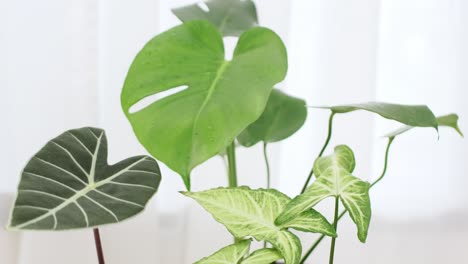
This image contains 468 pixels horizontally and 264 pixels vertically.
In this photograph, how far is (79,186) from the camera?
2.03ft

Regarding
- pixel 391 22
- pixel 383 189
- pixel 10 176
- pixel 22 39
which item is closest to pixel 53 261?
pixel 10 176

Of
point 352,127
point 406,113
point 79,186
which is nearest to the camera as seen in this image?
point 79,186

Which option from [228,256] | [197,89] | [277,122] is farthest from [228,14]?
Answer: [228,256]

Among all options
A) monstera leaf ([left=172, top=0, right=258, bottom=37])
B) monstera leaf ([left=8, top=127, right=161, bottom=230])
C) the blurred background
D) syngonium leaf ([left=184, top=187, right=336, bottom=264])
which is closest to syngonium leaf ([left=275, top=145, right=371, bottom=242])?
syngonium leaf ([left=184, top=187, right=336, bottom=264])

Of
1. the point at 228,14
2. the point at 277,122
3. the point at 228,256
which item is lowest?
the point at 228,256

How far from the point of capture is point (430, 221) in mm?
1228

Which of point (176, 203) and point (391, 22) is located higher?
point (391, 22)

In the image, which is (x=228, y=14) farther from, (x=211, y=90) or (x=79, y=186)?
(x=79, y=186)

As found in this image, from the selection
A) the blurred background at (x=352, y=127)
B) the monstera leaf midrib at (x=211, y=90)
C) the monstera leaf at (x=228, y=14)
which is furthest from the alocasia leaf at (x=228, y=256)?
the blurred background at (x=352, y=127)

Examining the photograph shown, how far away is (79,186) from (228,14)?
1.47ft

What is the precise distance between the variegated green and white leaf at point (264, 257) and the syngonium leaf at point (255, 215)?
0.03 meters

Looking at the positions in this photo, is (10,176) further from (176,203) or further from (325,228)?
(325,228)

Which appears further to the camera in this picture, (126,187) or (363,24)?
(363,24)

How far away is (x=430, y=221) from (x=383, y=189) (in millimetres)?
105
